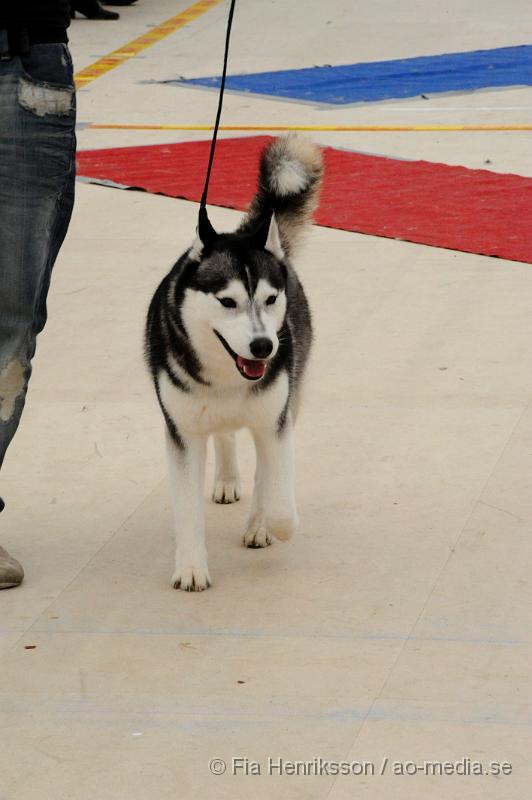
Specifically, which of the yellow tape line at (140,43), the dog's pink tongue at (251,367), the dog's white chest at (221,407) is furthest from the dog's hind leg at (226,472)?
the yellow tape line at (140,43)

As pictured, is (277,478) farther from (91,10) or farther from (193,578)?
(91,10)

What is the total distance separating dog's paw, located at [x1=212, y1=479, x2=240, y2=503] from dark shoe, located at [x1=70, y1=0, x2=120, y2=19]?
11.6 m

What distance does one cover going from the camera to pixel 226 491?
14.4 feet

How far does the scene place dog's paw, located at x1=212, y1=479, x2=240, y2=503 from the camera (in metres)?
4.38

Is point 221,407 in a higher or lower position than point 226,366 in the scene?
lower

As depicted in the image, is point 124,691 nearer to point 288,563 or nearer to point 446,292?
point 288,563

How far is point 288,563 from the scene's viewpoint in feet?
12.9

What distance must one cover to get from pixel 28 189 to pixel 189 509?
100 centimetres

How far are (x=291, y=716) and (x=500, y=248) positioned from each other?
4101 mm

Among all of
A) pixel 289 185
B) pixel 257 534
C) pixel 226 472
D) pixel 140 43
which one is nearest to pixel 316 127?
pixel 140 43

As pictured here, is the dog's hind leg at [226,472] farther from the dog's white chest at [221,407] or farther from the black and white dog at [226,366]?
the dog's white chest at [221,407]

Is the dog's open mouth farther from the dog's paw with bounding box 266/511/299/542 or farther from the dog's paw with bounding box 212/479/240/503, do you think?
the dog's paw with bounding box 212/479/240/503

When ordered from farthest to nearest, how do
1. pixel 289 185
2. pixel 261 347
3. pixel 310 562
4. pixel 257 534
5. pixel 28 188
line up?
pixel 289 185
pixel 257 534
pixel 310 562
pixel 28 188
pixel 261 347

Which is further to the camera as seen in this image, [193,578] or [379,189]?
[379,189]
